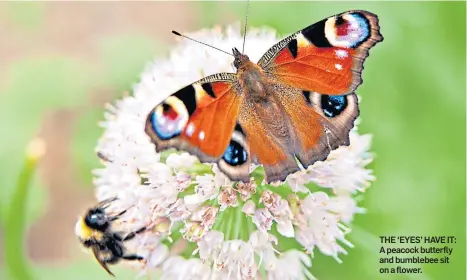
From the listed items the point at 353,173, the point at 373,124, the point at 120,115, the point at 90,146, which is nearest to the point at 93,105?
the point at 90,146

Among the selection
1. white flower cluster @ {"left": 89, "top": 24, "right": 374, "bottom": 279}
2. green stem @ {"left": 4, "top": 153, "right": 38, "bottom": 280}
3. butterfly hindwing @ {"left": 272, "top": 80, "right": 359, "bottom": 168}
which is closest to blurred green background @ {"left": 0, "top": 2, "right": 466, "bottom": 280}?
green stem @ {"left": 4, "top": 153, "right": 38, "bottom": 280}

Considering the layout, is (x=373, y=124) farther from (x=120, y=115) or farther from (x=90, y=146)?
(x=90, y=146)

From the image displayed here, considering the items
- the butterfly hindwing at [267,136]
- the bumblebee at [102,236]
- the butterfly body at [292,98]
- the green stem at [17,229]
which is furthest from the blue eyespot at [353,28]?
the green stem at [17,229]

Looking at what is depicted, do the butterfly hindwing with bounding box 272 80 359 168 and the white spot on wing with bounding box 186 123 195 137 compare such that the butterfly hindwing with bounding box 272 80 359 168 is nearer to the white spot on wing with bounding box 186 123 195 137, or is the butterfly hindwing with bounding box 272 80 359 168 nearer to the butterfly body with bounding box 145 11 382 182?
the butterfly body with bounding box 145 11 382 182

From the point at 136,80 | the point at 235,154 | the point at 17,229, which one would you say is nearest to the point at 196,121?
the point at 235,154

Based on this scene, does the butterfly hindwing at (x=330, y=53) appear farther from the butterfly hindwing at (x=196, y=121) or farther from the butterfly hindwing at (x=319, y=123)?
the butterfly hindwing at (x=196, y=121)

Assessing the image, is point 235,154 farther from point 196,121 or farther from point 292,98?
point 292,98
